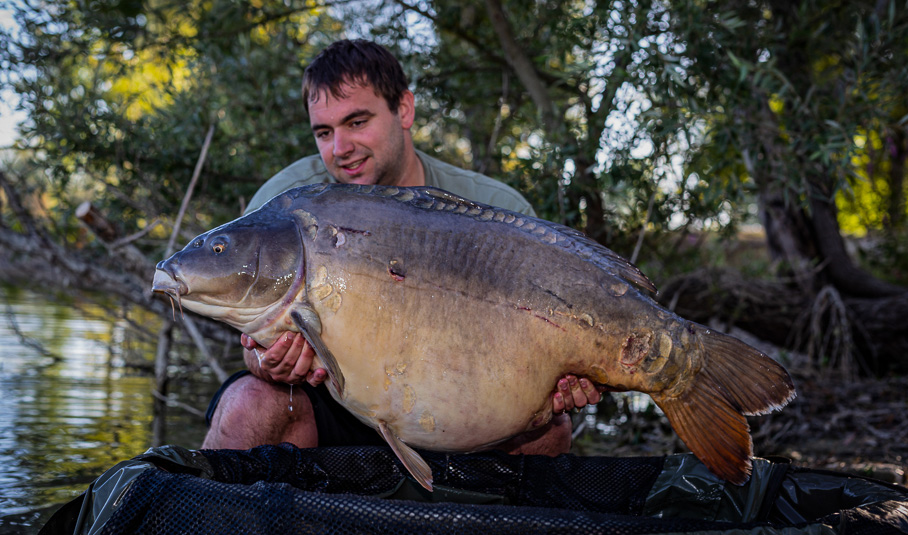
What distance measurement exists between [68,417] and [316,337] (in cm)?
259

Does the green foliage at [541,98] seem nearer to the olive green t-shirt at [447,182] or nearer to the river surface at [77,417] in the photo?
the olive green t-shirt at [447,182]

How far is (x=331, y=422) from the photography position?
233cm

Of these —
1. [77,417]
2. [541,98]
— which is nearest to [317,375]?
[77,417]

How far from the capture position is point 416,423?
1690 mm

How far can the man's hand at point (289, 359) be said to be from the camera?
1.74 meters

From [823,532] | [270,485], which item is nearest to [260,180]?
[270,485]

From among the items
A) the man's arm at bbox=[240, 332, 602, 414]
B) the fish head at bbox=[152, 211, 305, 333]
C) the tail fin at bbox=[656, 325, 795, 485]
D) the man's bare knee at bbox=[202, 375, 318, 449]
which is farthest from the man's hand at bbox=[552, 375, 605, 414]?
the man's bare knee at bbox=[202, 375, 318, 449]

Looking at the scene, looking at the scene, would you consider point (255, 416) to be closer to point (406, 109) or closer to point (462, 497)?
point (462, 497)

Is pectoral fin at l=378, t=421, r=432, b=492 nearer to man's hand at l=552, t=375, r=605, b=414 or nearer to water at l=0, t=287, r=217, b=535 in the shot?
man's hand at l=552, t=375, r=605, b=414

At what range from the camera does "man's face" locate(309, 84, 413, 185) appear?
2.53 metres

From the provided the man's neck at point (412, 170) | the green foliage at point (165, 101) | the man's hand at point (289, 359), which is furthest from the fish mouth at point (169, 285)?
the green foliage at point (165, 101)

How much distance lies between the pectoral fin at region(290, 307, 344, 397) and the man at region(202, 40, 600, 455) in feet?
0.54

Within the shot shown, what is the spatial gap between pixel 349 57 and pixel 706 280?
2663mm

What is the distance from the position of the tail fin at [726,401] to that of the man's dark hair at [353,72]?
1424 mm
